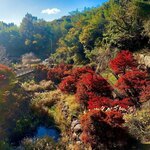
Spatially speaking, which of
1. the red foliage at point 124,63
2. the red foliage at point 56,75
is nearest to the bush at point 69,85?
the red foliage at point 124,63

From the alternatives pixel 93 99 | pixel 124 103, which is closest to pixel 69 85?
pixel 93 99

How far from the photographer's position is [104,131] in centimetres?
1340

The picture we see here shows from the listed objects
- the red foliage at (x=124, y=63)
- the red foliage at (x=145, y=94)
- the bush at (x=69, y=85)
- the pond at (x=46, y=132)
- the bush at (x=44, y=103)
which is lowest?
the pond at (x=46, y=132)

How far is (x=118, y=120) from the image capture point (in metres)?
13.7

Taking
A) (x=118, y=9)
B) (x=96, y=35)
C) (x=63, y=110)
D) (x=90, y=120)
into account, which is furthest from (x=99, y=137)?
(x=96, y=35)

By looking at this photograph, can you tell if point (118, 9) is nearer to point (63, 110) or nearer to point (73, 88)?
point (73, 88)

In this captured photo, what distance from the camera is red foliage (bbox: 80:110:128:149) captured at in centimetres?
1327

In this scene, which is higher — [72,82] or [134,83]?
[134,83]

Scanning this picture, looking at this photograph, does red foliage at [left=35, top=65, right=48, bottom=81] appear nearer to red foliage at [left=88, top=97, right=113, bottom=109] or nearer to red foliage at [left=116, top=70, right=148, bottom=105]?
red foliage at [left=116, top=70, right=148, bottom=105]

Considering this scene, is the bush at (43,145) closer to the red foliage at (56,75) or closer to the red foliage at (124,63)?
the red foliage at (124,63)

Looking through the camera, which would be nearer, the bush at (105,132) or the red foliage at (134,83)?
the bush at (105,132)

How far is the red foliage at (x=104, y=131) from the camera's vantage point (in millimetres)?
13266

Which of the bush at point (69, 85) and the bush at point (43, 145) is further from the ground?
the bush at point (69, 85)

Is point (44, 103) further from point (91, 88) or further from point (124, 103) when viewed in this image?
point (124, 103)
